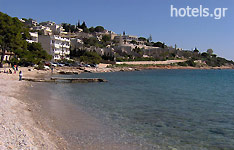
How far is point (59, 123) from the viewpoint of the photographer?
35.5ft

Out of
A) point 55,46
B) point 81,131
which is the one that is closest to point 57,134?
point 81,131

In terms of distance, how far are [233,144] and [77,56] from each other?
81.2 m

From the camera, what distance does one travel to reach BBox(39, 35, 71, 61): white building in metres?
75.8

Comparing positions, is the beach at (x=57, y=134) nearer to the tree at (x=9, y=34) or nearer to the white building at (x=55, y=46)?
the tree at (x=9, y=34)

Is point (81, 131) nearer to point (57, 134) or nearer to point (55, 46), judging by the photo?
point (57, 134)

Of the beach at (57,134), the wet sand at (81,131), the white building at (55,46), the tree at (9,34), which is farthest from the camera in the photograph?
the white building at (55,46)

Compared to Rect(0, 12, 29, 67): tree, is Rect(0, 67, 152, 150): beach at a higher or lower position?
lower

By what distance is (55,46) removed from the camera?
7650 cm

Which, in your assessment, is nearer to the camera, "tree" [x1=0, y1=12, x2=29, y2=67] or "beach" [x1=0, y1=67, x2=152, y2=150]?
"beach" [x1=0, y1=67, x2=152, y2=150]

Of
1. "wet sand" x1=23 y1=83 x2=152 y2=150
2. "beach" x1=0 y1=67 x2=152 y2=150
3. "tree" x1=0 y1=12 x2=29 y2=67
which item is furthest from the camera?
"tree" x1=0 y1=12 x2=29 y2=67

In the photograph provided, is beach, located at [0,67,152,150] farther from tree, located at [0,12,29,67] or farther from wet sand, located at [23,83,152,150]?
tree, located at [0,12,29,67]

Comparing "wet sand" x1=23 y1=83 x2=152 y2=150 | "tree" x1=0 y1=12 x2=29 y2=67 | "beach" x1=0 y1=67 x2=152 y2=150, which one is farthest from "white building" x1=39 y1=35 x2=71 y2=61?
A: "beach" x1=0 y1=67 x2=152 y2=150

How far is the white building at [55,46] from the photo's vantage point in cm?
7581

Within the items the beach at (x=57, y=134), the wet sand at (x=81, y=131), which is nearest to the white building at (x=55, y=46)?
the wet sand at (x=81, y=131)
